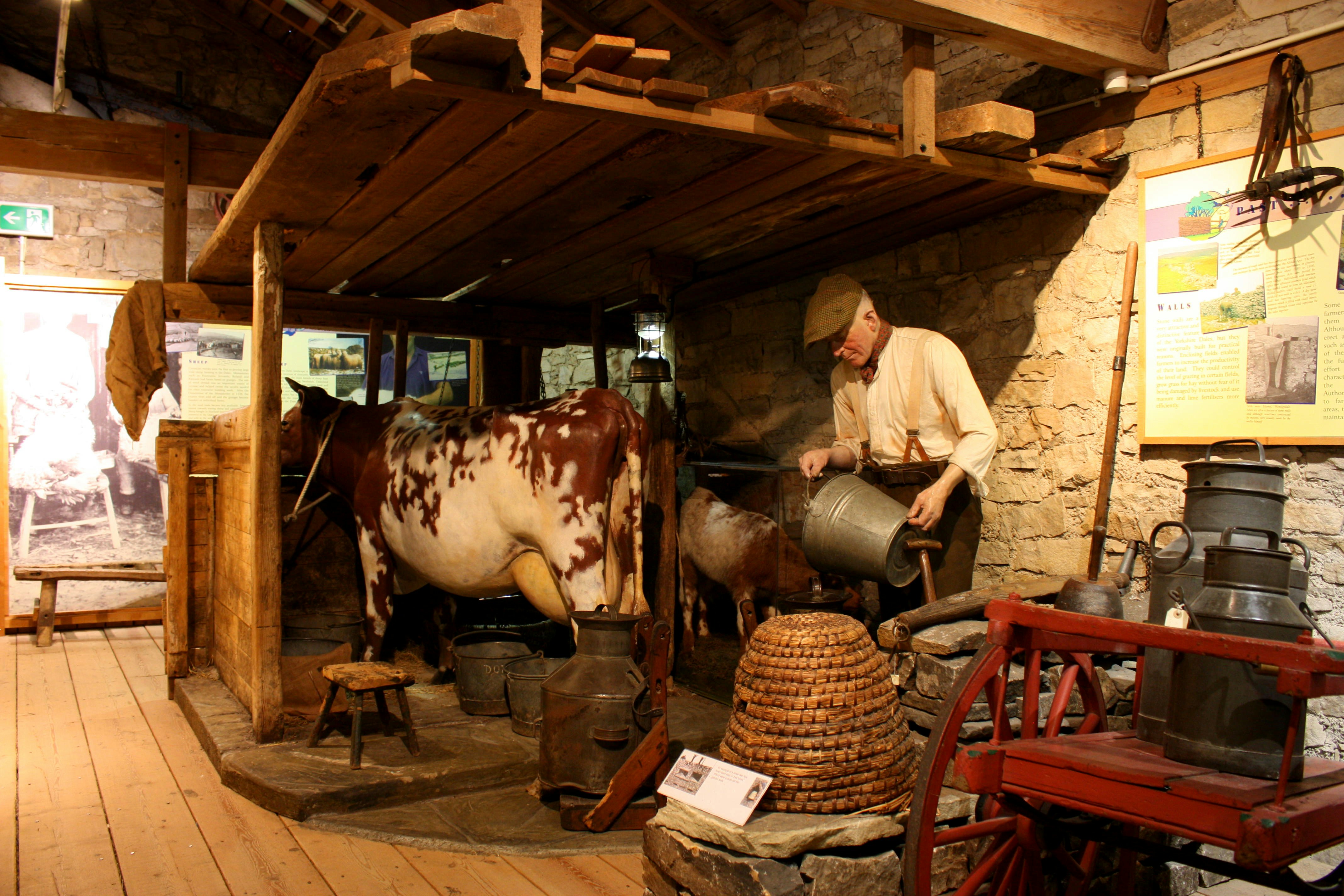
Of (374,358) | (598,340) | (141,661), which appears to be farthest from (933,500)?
(141,661)

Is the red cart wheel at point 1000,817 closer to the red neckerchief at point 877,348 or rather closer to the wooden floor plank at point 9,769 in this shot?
the red neckerchief at point 877,348

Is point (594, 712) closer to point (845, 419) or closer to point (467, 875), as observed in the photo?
point (467, 875)

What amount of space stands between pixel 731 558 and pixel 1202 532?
9.92ft

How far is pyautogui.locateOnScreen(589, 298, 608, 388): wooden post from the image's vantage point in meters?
6.62

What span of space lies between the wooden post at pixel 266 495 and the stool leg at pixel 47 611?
3918 mm

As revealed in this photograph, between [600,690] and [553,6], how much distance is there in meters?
5.44

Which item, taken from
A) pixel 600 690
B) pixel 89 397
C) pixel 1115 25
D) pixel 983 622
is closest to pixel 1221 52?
pixel 1115 25

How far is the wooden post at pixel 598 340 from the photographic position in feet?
21.7

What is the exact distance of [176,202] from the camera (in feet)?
19.5

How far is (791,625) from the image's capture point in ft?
9.11

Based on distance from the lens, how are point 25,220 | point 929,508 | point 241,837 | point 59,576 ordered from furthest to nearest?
1. point 25,220
2. point 59,576
3. point 929,508
4. point 241,837

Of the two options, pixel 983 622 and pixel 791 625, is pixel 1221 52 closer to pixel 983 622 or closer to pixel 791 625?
pixel 983 622

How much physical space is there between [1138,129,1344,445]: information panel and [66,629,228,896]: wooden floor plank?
4.29 m

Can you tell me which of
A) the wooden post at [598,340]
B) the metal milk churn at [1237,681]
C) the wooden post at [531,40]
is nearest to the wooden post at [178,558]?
the wooden post at [598,340]
